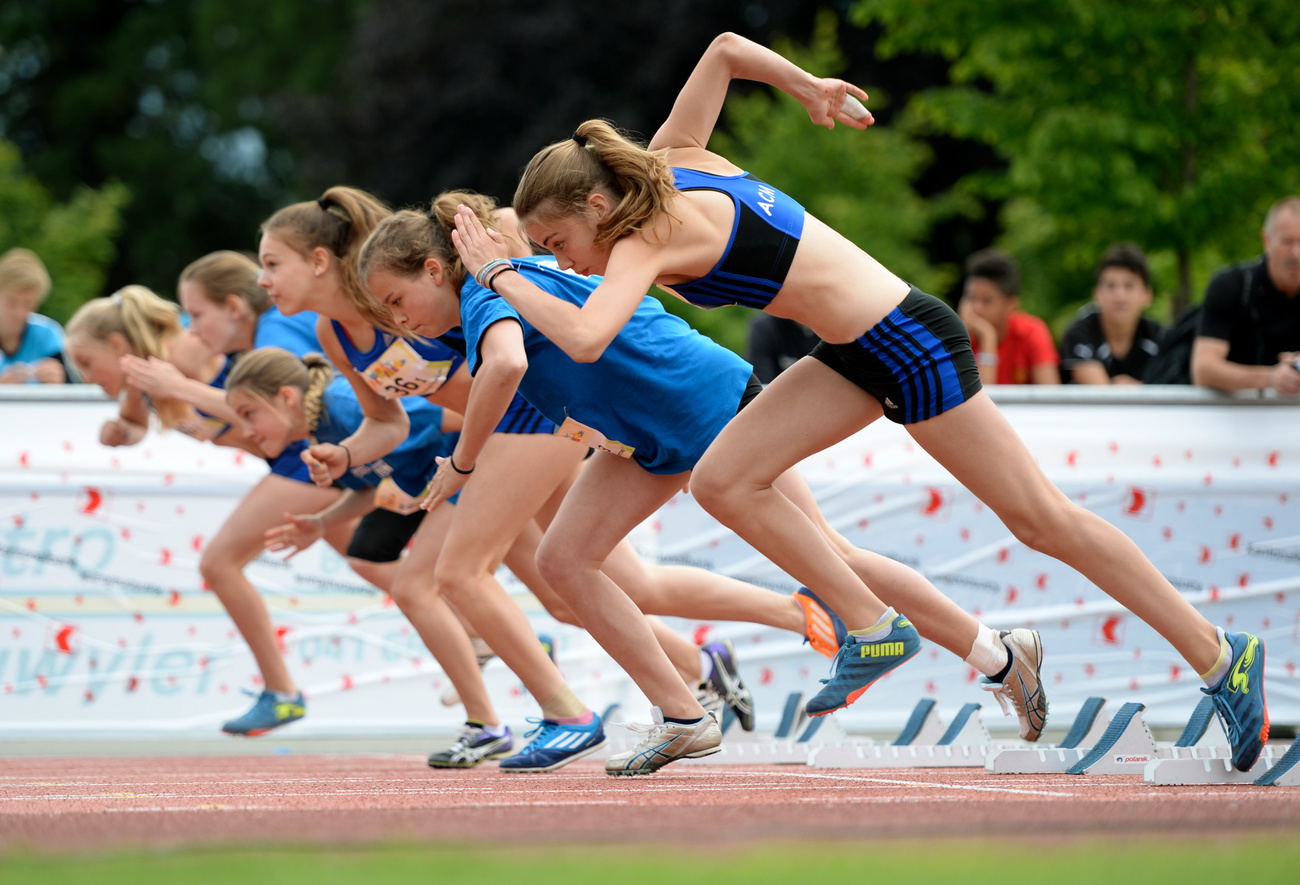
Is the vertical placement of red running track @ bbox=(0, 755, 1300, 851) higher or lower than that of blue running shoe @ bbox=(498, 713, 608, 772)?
higher

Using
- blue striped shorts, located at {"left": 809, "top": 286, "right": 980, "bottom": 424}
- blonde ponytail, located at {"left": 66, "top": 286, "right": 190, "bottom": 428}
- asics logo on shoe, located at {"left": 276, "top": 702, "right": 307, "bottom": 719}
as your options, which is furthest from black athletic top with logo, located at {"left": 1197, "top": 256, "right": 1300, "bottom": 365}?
blonde ponytail, located at {"left": 66, "top": 286, "right": 190, "bottom": 428}

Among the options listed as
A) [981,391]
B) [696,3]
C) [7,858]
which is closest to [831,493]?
[981,391]

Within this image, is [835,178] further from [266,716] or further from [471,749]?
[471,749]

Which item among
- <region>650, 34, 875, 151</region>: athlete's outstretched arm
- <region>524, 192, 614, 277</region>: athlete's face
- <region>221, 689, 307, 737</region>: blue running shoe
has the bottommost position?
<region>221, 689, 307, 737</region>: blue running shoe

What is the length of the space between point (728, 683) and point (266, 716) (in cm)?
218

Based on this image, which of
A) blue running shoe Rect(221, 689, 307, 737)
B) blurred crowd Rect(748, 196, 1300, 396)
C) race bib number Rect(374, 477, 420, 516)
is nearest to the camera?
race bib number Rect(374, 477, 420, 516)

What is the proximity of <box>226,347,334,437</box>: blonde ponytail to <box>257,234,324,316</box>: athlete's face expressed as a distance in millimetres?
700

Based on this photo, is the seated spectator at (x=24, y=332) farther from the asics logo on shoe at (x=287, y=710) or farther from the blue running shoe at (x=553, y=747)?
the blue running shoe at (x=553, y=747)

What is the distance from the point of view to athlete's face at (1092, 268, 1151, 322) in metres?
8.24

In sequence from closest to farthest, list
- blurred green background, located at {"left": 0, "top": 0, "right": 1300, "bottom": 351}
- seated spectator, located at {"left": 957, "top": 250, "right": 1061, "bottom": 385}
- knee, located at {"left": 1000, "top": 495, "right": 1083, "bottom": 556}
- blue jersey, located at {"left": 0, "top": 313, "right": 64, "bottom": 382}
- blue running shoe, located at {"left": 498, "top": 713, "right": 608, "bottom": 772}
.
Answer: knee, located at {"left": 1000, "top": 495, "right": 1083, "bottom": 556} → blue running shoe, located at {"left": 498, "top": 713, "right": 608, "bottom": 772} → seated spectator, located at {"left": 957, "top": 250, "right": 1061, "bottom": 385} → blue jersey, located at {"left": 0, "top": 313, "right": 64, "bottom": 382} → blurred green background, located at {"left": 0, "top": 0, "right": 1300, "bottom": 351}

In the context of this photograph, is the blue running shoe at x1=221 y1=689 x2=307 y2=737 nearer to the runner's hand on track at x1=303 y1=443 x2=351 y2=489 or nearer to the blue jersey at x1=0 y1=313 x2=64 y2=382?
the runner's hand on track at x1=303 y1=443 x2=351 y2=489

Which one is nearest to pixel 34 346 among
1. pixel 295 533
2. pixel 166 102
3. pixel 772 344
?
pixel 295 533

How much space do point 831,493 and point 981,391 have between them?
10.2 feet

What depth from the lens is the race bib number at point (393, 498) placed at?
5891mm
